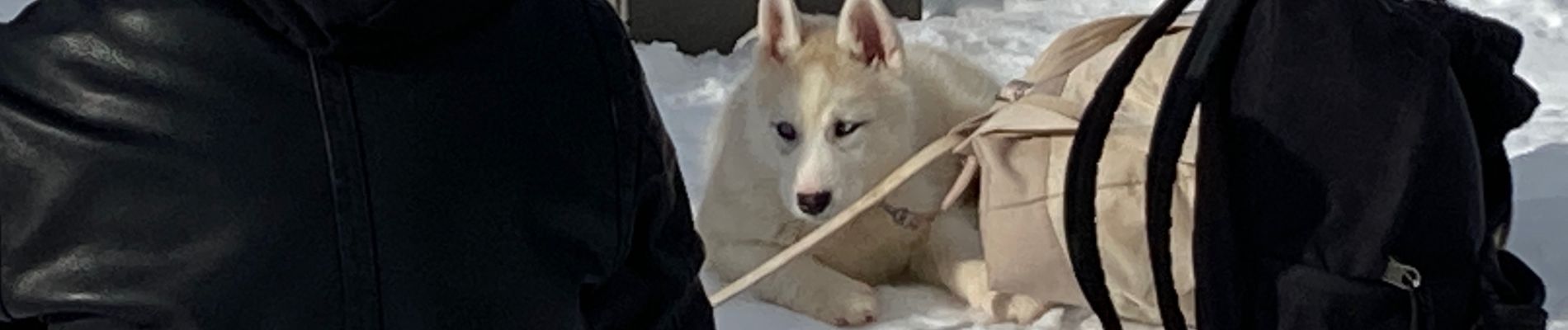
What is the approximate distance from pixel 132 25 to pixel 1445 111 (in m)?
0.90

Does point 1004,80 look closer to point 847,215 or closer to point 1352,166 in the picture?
point 847,215

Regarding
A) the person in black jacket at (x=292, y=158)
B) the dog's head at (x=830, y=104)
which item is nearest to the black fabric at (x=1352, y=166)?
the person in black jacket at (x=292, y=158)

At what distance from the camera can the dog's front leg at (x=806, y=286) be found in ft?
8.41

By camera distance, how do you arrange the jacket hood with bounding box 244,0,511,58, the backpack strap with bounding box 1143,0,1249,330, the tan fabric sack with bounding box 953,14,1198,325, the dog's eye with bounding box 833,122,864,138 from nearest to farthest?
the jacket hood with bounding box 244,0,511,58 → the backpack strap with bounding box 1143,0,1249,330 → the tan fabric sack with bounding box 953,14,1198,325 → the dog's eye with bounding box 833,122,864,138

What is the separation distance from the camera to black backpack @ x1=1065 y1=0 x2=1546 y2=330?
154cm

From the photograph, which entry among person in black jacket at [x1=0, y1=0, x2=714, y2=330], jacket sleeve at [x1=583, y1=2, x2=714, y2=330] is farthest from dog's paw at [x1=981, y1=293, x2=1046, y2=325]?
person in black jacket at [x1=0, y1=0, x2=714, y2=330]

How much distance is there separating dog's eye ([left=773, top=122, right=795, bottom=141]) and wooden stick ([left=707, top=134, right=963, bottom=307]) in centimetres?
11

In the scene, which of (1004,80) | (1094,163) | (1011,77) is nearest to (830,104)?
(1094,163)

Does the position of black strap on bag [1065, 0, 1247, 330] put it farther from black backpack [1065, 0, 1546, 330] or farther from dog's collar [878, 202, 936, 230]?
dog's collar [878, 202, 936, 230]

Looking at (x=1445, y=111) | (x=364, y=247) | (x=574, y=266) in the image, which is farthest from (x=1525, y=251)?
(x=364, y=247)

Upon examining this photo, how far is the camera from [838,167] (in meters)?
2.62

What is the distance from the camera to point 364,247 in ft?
4.39

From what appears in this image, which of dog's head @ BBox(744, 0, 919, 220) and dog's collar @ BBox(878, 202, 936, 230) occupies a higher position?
dog's head @ BBox(744, 0, 919, 220)

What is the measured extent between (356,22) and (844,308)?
4.45ft
